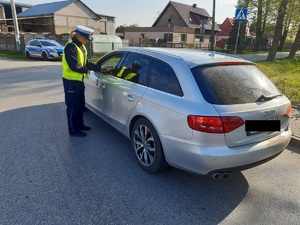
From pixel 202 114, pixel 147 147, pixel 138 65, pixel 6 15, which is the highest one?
pixel 6 15

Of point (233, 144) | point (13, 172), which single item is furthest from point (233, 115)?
point (13, 172)

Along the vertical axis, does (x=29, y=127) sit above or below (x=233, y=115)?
below

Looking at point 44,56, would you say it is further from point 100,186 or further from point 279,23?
point 100,186

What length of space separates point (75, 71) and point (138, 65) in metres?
1.09

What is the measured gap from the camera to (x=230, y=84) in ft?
9.02

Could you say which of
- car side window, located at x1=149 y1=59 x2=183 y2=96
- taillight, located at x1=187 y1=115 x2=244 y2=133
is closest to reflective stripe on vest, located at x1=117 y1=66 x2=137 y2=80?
car side window, located at x1=149 y1=59 x2=183 y2=96

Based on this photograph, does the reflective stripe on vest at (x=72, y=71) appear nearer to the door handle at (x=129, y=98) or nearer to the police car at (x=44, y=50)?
the door handle at (x=129, y=98)

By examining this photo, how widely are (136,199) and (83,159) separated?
1199 mm

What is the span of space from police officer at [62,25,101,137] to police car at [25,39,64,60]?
539 inches

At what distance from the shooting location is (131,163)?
137 inches

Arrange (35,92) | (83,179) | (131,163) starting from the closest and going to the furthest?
(83,179) < (131,163) < (35,92)

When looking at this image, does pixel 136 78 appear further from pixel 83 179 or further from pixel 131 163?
pixel 83 179

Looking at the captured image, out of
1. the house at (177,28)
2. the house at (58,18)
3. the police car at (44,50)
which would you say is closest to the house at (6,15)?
the house at (58,18)

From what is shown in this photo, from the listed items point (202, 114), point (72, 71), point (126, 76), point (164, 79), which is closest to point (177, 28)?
point (72, 71)
